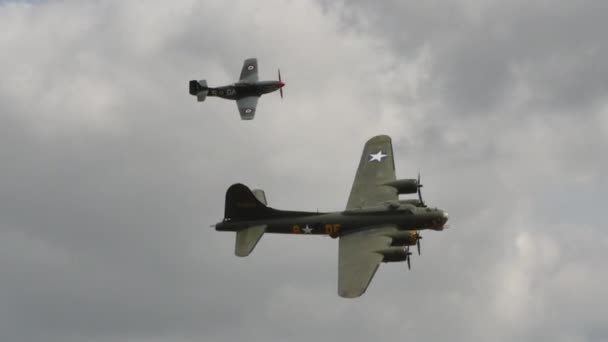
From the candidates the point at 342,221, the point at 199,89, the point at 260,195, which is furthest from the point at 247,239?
the point at 199,89

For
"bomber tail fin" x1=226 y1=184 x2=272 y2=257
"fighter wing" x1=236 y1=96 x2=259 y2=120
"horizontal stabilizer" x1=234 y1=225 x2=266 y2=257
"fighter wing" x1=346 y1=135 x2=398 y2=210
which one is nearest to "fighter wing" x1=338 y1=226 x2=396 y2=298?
"fighter wing" x1=346 y1=135 x2=398 y2=210

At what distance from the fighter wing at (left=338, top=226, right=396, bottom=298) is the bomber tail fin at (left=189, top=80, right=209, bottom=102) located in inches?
1540

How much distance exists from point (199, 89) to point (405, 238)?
1755 inches

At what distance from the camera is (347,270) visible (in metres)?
78.0

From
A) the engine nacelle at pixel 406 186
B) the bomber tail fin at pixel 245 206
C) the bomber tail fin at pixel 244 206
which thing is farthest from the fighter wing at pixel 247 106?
the engine nacelle at pixel 406 186

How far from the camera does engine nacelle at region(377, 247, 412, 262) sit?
79.1 metres

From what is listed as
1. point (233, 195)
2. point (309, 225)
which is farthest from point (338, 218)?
point (233, 195)

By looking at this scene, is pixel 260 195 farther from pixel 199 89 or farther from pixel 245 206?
pixel 199 89

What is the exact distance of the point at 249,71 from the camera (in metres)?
122

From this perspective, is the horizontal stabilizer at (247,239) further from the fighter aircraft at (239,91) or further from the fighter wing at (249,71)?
the fighter wing at (249,71)

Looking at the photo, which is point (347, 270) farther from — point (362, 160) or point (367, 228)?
point (362, 160)

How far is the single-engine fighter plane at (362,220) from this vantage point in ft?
264

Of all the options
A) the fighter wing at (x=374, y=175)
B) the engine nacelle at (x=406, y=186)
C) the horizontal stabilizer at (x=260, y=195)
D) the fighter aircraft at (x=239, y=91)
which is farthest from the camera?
the fighter aircraft at (x=239, y=91)

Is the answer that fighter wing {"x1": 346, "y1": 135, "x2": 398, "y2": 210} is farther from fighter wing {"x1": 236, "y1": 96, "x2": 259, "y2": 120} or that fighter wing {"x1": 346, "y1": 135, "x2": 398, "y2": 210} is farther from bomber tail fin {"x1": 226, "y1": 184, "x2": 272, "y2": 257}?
fighter wing {"x1": 236, "y1": 96, "x2": 259, "y2": 120}
